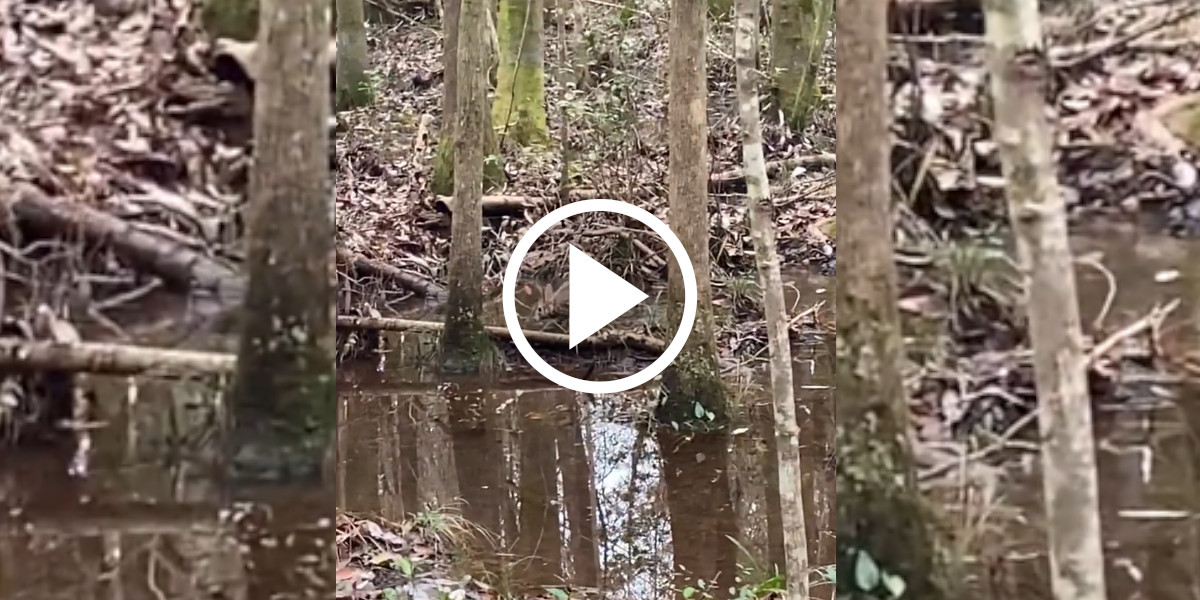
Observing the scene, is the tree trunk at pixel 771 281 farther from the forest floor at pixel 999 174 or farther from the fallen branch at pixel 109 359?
the fallen branch at pixel 109 359

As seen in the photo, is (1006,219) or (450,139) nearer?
(1006,219)

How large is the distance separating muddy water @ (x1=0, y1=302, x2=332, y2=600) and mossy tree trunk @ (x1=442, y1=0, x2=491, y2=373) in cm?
239

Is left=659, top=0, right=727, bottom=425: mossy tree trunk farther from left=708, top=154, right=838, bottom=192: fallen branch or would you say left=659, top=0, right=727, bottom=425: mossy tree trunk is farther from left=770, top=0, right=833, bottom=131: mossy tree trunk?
left=770, top=0, right=833, bottom=131: mossy tree trunk

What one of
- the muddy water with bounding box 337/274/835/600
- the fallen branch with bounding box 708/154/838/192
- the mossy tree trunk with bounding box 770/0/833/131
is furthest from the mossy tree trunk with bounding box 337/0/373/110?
the mossy tree trunk with bounding box 770/0/833/131

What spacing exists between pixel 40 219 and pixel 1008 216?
3.23 ft

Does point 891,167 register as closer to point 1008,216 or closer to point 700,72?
point 1008,216

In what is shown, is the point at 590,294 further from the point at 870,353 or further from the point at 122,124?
the point at 122,124

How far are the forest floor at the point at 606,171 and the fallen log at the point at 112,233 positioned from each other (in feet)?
6.95

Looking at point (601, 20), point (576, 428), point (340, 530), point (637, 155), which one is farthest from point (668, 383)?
point (601, 20)

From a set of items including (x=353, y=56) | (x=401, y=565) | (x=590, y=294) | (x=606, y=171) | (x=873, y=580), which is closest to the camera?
(x=873, y=580)

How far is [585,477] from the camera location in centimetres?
298

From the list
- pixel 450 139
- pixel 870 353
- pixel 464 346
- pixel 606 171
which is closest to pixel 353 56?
pixel 450 139

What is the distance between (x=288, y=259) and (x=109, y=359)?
8.5 inches

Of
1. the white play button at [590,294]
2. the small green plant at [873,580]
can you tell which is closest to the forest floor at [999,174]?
the small green plant at [873,580]
